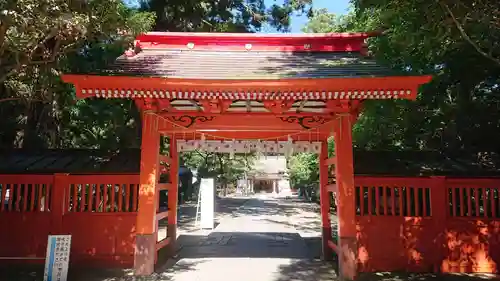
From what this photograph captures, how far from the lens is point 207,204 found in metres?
14.6

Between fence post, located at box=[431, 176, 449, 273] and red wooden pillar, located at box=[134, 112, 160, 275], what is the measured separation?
585cm

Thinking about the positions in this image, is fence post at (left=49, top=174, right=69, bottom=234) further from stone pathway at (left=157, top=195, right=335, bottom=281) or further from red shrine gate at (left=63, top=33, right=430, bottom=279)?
stone pathway at (left=157, top=195, right=335, bottom=281)

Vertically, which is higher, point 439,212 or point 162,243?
point 439,212

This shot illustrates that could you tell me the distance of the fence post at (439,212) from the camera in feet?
25.8

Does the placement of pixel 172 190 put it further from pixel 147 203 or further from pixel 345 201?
pixel 345 201

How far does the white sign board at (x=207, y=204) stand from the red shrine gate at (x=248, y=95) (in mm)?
4758

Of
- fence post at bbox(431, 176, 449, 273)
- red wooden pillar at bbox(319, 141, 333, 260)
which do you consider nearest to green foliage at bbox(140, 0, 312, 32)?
red wooden pillar at bbox(319, 141, 333, 260)

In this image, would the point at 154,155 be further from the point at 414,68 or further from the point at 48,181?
the point at 414,68

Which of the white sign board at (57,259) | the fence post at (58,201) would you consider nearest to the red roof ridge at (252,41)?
the fence post at (58,201)

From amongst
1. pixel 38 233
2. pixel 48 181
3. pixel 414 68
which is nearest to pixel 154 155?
pixel 48 181

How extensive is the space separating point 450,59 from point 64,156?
10482mm

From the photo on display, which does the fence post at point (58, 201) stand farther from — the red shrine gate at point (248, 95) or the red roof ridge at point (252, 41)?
the red roof ridge at point (252, 41)

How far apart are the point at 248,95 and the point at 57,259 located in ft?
14.8

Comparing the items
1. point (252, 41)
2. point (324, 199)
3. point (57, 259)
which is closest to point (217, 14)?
point (252, 41)
